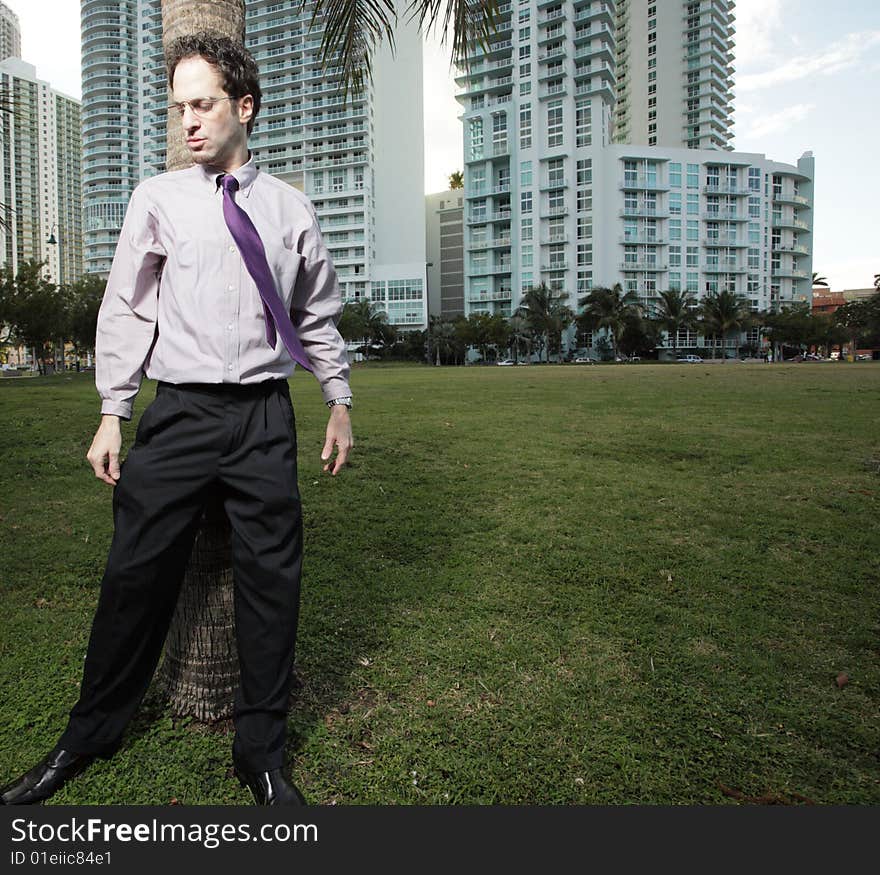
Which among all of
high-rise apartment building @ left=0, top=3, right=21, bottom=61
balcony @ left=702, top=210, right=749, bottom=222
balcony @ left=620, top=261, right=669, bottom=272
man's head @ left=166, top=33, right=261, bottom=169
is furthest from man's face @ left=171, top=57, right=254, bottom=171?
balcony @ left=702, top=210, right=749, bottom=222

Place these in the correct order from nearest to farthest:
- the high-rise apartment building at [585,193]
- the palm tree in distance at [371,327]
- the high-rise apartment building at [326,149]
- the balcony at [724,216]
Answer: the palm tree in distance at [371,327] → the high-rise apartment building at [585,193] → the balcony at [724,216] → the high-rise apartment building at [326,149]

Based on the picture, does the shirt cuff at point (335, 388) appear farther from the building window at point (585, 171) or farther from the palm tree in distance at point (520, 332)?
the building window at point (585, 171)

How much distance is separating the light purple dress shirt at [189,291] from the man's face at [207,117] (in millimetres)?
65

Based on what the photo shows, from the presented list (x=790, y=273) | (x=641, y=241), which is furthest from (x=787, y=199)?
(x=641, y=241)

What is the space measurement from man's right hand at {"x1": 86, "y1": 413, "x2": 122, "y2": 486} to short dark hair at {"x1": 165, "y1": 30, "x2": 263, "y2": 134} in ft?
3.83

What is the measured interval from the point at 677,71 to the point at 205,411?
419 ft

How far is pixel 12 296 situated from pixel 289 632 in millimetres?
35921

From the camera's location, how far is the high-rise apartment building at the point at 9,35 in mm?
8680

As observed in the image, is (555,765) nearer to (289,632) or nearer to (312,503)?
(289,632)

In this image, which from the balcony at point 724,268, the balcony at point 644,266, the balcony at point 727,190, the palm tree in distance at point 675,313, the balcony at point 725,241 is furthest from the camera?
the balcony at point 724,268

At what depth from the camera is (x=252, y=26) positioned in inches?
4075

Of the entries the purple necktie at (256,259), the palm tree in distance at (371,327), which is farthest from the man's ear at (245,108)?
the palm tree in distance at (371,327)

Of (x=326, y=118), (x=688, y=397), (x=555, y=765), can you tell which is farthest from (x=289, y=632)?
(x=326, y=118)

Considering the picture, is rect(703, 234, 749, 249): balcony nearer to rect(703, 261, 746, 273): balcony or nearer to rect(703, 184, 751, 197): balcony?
rect(703, 261, 746, 273): balcony
